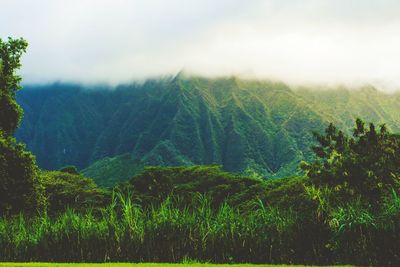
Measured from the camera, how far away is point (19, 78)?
105ft

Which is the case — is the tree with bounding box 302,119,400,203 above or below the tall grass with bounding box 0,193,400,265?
above

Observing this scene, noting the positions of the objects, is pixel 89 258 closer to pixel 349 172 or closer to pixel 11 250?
pixel 11 250

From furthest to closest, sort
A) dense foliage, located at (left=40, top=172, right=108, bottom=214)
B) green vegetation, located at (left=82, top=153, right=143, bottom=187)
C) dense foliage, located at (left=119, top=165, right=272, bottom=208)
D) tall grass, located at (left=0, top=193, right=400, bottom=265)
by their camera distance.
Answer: green vegetation, located at (left=82, top=153, right=143, bottom=187)
dense foliage, located at (left=40, top=172, right=108, bottom=214)
dense foliage, located at (left=119, top=165, right=272, bottom=208)
tall grass, located at (left=0, top=193, right=400, bottom=265)

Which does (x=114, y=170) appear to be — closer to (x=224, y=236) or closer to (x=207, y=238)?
(x=207, y=238)

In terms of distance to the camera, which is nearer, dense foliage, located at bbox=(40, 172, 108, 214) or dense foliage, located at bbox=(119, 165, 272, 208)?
dense foliage, located at bbox=(119, 165, 272, 208)

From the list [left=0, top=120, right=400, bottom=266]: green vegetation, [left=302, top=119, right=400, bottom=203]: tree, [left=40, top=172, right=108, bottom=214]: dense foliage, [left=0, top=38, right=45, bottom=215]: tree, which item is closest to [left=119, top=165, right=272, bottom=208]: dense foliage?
[left=40, top=172, right=108, bottom=214]: dense foliage

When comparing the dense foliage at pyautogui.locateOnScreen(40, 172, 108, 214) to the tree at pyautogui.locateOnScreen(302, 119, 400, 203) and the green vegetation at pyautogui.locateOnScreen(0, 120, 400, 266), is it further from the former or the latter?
the green vegetation at pyautogui.locateOnScreen(0, 120, 400, 266)

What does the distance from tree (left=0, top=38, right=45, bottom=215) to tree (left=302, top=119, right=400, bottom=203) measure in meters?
18.3

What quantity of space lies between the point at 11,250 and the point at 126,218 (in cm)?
439

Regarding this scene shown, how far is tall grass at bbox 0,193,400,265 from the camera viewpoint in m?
14.8

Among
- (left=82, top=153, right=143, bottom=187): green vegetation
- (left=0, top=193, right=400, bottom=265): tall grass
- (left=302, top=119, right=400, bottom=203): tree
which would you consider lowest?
(left=82, top=153, right=143, bottom=187): green vegetation

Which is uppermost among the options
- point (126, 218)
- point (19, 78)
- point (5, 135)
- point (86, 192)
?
Answer: point (19, 78)

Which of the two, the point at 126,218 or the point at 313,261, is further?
the point at 126,218

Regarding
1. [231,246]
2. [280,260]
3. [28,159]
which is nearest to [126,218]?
[231,246]
